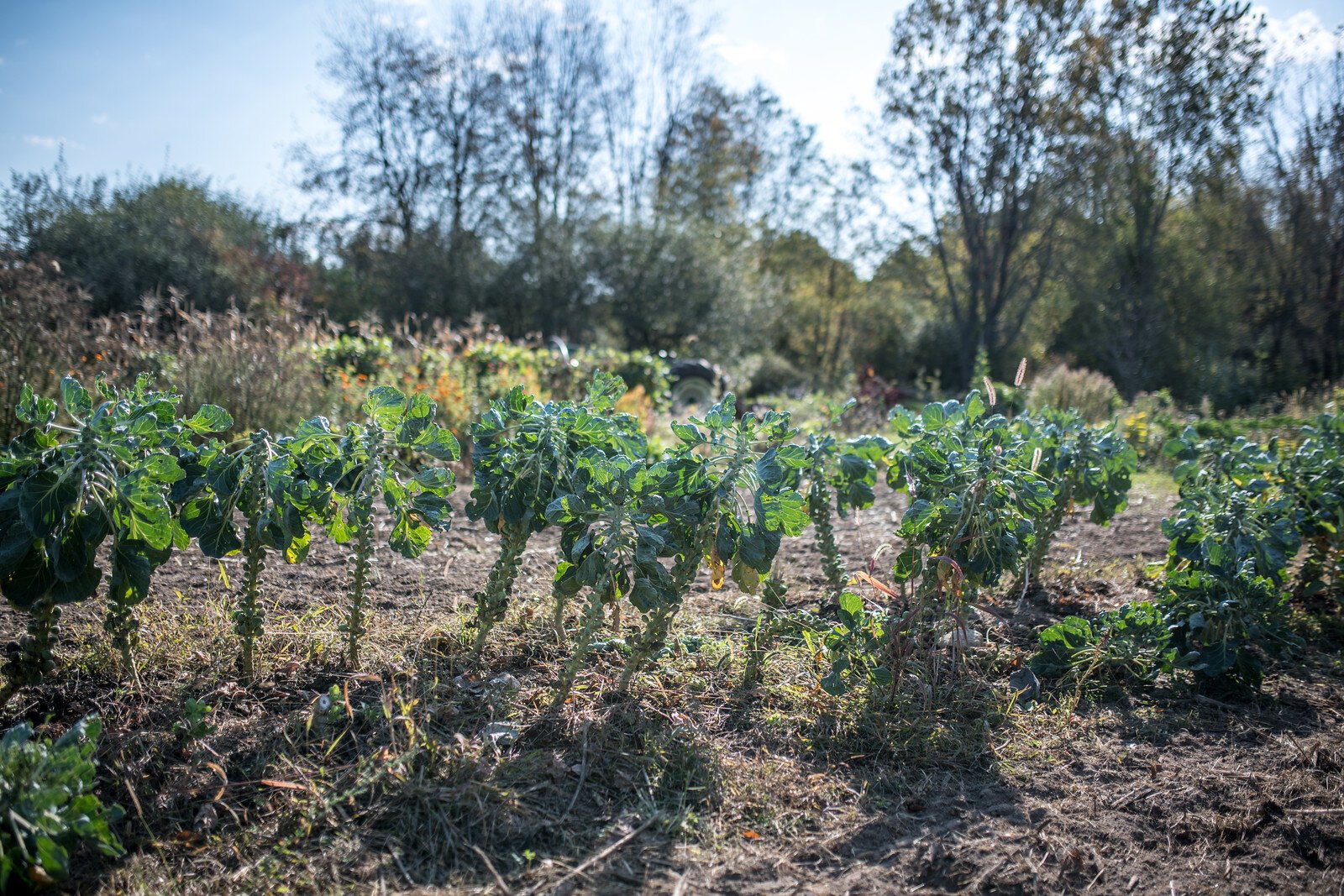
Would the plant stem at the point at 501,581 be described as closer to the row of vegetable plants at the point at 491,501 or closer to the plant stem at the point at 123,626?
the row of vegetable plants at the point at 491,501

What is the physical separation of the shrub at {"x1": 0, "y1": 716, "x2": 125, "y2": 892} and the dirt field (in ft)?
0.59

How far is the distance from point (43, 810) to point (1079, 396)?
10.7m

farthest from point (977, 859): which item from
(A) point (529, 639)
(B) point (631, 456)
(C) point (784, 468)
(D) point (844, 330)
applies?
(D) point (844, 330)

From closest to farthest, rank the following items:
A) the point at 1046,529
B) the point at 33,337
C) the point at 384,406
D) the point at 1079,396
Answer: the point at 384,406, the point at 1046,529, the point at 33,337, the point at 1079,396

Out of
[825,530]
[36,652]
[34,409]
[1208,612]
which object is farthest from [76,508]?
[1208,612]

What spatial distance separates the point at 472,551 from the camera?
3.90 metres

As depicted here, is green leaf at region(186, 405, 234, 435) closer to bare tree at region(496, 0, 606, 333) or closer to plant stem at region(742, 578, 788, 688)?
plant stem at region(742, 578, 788, 688)

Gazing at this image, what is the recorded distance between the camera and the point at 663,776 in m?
2.06

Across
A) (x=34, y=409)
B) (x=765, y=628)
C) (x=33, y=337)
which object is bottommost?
(x=765, y=628)

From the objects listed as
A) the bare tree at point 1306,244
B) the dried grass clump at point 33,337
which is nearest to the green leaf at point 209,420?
the dried grass clump at point 33,337

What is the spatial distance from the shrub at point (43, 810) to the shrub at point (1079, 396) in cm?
993

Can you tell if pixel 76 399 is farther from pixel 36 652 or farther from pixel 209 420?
pixel 36 652

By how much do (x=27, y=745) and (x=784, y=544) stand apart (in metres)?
3.53

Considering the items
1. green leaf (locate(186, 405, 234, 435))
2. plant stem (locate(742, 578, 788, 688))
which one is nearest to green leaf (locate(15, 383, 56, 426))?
green leaf (locate(186, 405, 234, 435))
